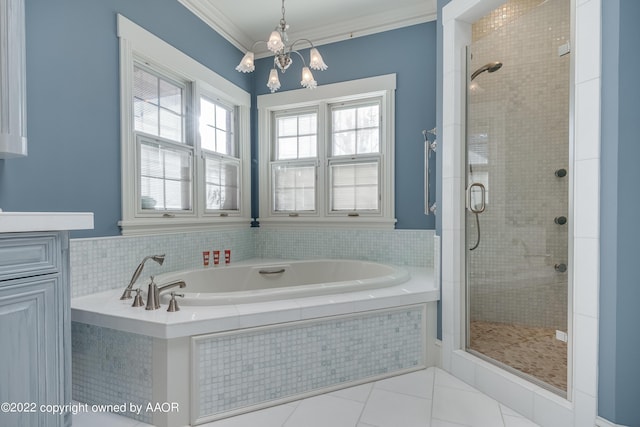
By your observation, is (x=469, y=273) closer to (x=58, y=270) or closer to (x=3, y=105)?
(x=58, y=270)

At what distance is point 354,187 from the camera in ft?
10.7

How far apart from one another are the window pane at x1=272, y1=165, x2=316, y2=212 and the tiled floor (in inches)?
77.4

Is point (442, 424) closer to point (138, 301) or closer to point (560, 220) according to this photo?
point (560, 220)

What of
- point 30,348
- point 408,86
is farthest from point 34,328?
point 408,86

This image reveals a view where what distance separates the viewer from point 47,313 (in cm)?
125

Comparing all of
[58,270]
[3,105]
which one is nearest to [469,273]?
[58,270]

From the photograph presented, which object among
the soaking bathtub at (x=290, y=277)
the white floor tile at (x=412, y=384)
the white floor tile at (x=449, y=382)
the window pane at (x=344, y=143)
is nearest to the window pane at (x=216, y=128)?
the window pane at (x=344, y=143)

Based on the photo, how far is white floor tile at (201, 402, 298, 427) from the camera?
1512 millimetres

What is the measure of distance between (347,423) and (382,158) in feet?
7.30

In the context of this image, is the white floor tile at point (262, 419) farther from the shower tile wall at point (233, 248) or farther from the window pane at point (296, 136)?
the window pane at point (296, 136)

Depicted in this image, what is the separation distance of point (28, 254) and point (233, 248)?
2.05m

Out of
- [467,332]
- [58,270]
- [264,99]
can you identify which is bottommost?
[467,332]

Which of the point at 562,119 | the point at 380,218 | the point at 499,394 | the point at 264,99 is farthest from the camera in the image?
the point at 264,99

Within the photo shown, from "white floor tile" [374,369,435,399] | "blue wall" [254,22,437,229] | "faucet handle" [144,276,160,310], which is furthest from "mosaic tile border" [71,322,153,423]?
"blue wall" [254,22,437,229]
